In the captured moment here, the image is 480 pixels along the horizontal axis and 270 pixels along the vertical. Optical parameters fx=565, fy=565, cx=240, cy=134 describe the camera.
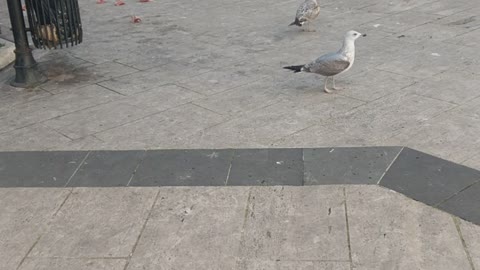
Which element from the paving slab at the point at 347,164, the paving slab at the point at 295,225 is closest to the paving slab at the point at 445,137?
the paving slab at the point at 347,164

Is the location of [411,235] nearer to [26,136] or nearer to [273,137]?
[273,137]

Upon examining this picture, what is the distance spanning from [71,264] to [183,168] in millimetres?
1550

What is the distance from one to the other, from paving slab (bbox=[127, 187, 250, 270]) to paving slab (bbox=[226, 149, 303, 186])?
0.19 m

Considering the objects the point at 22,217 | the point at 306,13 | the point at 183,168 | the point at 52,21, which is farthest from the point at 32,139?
the point at 306,13

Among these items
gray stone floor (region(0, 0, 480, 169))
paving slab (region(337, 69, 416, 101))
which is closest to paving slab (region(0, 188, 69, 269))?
gray stone floor (region(0, 0, 480, 169))

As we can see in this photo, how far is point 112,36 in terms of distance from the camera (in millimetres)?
10281

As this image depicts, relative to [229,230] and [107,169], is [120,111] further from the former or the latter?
[229,230]

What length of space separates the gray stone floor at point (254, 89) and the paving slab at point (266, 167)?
0.22 meters

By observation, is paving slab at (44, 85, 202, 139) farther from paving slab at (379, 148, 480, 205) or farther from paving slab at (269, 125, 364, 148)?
paving slab at (379, 148, 480, 205)

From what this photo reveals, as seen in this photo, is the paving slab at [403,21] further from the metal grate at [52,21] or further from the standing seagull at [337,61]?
the metal grate at [52,21]

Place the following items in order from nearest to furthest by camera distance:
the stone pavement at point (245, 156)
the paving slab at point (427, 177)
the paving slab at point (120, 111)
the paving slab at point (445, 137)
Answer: the stone pavement at point (245, 156) → the paving slab at point (427, 177) → the paving slab at point (445, 137) → the paving slab at point (120, 111)

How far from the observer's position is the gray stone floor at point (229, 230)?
3881 millimetres

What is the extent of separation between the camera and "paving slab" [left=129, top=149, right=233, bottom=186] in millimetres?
4969

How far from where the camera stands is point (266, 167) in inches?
202
